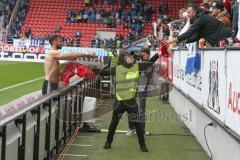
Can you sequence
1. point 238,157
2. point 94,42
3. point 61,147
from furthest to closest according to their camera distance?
1. point 94,42
2. point 61,147
3. point 238,157

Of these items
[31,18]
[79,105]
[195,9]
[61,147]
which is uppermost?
[31,18]

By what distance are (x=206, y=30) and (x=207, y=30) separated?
0.06ft

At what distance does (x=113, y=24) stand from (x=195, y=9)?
32.8 metres

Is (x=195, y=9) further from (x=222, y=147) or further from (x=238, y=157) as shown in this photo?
(x=238, y=157)

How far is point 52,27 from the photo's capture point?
4306 centimetres

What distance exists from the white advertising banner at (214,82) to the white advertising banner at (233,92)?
0.85ft

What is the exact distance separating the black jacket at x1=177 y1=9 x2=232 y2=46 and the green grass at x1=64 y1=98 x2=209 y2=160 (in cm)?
201

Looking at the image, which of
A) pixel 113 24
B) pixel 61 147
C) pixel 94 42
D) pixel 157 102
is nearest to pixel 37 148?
pixel 61 147

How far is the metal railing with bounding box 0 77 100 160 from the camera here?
5059mm

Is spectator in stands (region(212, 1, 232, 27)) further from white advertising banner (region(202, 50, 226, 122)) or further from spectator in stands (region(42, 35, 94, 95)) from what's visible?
Answer: spectator in stands (region(42, 35, 94, 95))

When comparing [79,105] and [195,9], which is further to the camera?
[79,105]

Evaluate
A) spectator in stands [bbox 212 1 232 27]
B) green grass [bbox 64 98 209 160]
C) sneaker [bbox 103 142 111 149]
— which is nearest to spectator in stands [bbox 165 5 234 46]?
spectator in stands [bbox 212 1 232 27]

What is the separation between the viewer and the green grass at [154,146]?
26.6 feet

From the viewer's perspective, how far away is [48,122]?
6.95 meters
